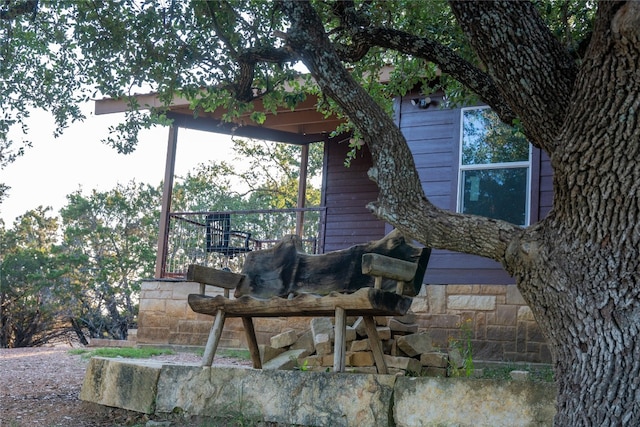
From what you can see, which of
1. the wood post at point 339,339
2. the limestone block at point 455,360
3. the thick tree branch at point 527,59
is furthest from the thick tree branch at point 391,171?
the limestone block at point 455,360

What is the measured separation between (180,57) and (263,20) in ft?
2.88

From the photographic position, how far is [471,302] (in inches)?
354

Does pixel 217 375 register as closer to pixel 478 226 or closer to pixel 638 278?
pixel 478 226

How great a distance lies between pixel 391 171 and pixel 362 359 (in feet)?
7.56

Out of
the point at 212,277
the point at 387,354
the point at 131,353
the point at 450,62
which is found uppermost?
the point at 450,62

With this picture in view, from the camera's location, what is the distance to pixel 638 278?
11.6 ft

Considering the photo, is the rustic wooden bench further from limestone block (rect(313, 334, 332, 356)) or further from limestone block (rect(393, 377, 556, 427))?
limestone block (rect(313, 334, 332, 356))

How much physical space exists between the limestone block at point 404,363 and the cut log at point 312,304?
895mm

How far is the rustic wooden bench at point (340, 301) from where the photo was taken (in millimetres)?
5031

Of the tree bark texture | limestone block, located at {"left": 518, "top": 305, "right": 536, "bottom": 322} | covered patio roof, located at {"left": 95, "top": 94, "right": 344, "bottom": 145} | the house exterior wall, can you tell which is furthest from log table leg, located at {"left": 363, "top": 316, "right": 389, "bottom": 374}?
covered patio roof, located at {"left": 95, "top": 94, "right": 344, "bottom": 145}

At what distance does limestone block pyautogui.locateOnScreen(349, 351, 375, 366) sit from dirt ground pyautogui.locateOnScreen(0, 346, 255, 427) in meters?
1.46

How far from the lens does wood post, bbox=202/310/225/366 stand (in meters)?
5.79

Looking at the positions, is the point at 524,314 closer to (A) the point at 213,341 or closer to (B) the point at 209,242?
(A) the point at 213,341

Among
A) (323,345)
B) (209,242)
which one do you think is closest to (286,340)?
(323,345)
